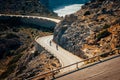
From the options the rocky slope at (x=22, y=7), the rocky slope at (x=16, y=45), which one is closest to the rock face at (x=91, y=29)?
the rocky slope at (x=16, y=45)

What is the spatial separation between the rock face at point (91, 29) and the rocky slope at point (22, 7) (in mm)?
75109

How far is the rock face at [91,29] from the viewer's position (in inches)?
1757

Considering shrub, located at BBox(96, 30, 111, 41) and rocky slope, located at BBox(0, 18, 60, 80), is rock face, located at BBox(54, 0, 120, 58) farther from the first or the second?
rocky slope, located at BBox(0, 18, 60, 80)

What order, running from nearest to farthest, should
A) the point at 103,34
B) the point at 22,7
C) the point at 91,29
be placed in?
1. the point at 103,34
2. the point at 91,29
3. the point at 22,7

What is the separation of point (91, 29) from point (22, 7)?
322ft

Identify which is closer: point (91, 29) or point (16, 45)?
point (91, 29)

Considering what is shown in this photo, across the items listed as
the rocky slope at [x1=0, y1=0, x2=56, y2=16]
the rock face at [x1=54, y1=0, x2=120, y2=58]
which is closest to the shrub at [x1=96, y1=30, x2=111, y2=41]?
the rock face at [x1=54, y1=0, x2=120, y2=58]

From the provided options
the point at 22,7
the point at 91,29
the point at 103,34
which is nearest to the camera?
the point at 103,34

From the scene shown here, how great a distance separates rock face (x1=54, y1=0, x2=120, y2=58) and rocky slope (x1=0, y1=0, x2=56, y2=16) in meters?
75.1

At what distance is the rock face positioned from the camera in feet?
146

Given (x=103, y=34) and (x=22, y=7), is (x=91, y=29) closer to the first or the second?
(x=103, y=34)

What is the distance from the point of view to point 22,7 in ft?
475

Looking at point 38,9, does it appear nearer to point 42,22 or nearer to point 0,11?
point 0,11

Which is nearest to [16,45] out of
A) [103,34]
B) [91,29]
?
[91,29]
